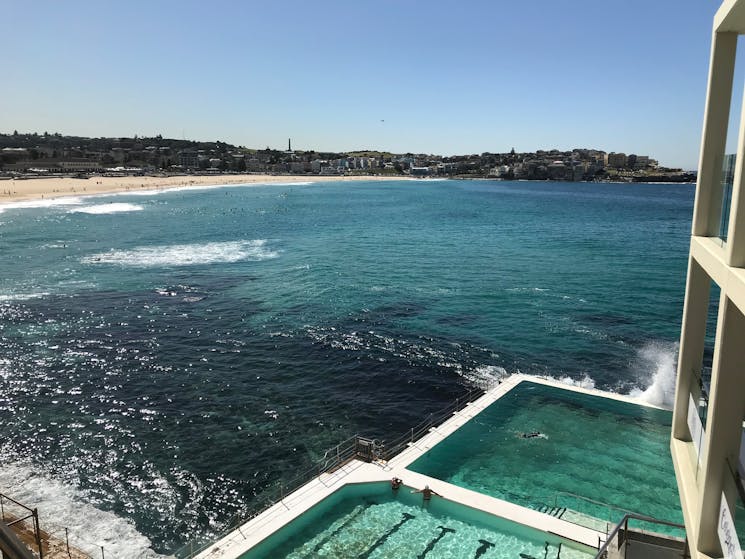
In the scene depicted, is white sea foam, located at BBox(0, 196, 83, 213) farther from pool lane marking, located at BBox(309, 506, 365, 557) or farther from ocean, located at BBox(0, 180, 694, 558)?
pool lane marking, located at BBox(309, 506, 365, 557)

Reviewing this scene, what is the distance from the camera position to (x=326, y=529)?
14.1 m

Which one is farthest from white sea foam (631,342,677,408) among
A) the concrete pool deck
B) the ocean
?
the concrete pool deck

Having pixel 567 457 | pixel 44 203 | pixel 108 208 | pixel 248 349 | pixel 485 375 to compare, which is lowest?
pixel 567 457

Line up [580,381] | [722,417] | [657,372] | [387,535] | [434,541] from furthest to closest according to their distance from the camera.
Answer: [657,372] < [580,381] < [387,535] < [434,541] < [722,417]

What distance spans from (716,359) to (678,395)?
357 centimetres

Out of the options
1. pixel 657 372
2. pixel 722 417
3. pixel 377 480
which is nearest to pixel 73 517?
pixel 377 480

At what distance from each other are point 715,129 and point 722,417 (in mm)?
4624

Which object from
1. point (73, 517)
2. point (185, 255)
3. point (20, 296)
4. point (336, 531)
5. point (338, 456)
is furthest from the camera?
point (185, 255)

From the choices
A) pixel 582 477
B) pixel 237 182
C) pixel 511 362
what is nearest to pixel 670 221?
pixel 511 362

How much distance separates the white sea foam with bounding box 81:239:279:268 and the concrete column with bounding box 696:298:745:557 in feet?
154

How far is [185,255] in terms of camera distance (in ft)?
176

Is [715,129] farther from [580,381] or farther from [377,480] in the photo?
[580,381]

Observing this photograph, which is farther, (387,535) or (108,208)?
(108,208)

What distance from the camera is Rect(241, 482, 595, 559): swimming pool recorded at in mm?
13203
